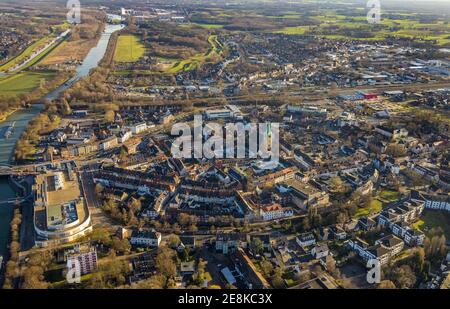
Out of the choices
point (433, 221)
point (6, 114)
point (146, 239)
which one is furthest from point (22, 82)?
point (433, 221)

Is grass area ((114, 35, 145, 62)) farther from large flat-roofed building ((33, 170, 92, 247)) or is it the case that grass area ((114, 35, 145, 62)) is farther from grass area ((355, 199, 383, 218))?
grass area ((355, 199, 383, 218))

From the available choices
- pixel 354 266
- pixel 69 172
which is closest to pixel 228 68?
pixel 69 172

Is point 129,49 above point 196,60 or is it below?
above

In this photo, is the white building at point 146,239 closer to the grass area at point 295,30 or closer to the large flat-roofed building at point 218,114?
the large flat-roofed building at point 218,114

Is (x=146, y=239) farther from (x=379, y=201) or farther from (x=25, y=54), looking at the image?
(x=25, y=54)

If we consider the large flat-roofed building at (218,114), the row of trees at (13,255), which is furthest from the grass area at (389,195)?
the row of trees at (13,255)

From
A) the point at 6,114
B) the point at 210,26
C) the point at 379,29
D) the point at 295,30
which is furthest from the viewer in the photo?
the point at 210,26
